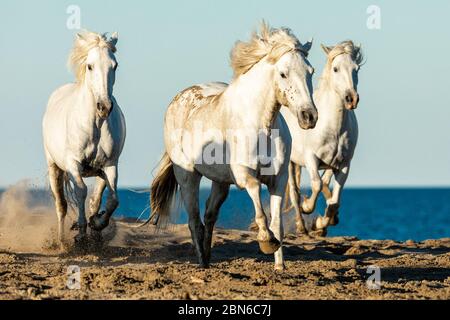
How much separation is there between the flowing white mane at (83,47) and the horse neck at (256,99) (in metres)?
2.01

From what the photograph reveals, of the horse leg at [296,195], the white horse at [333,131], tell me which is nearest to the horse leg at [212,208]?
the white horse at [333,131]

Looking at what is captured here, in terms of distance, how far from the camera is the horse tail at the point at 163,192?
12.6 meters

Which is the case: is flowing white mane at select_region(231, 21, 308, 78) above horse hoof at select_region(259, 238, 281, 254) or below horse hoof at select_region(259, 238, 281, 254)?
above

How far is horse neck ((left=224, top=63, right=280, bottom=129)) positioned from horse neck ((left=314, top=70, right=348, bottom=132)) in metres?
4.02

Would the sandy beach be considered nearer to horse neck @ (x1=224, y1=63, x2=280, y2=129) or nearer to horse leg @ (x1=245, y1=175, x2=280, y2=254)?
horse leg @ (x1=245, y1=175, x2=280, y2=254)

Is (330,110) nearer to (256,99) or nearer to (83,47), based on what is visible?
(83,47)

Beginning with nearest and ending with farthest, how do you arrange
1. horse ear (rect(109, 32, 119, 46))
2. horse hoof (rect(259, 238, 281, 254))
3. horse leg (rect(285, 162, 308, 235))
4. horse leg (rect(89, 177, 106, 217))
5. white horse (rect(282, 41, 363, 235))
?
1. horse hoof (rect(259, 238, 281, 254))
2. horse ear (rect(109, 32, 119, 46))
3. horse leg (rect(89, 177, 106, 217))
4. white horse (rect(282, 41, 363, 235))
5. horse leg (rect(285, 162, 308, 235))

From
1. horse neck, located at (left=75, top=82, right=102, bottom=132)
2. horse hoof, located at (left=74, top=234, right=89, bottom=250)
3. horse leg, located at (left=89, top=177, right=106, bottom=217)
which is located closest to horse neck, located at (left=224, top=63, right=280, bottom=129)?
horse neck, located at (left=75, top=82, right=102, bottom=132)

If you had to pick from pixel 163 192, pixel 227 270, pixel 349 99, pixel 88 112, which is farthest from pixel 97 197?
pixel 349 99

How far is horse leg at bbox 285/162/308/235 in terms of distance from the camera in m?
16.5

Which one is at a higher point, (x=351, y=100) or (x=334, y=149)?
(x=351, y=100)

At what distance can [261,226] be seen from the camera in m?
10.2

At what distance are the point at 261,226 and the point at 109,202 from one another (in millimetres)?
2756
